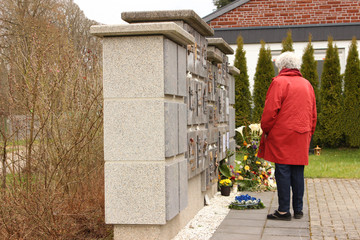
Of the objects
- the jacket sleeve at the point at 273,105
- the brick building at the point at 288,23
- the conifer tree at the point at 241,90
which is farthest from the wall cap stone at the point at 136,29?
the brick building at the point at 288,23

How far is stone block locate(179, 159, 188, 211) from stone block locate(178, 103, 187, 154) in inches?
5.6

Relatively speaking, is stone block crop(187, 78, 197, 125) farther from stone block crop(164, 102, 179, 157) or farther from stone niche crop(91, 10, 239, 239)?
stone niche crop(91, 10, 239, 239)

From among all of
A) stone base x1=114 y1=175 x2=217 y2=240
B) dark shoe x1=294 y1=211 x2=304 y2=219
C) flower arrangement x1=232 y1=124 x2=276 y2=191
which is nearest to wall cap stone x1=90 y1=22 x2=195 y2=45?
stone base x1=114 y1=175 x2=217 y2=240

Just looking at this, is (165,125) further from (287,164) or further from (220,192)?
(220,192)

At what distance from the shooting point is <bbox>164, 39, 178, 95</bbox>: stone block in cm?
450

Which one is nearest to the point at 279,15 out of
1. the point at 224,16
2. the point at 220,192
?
the point at 224,16

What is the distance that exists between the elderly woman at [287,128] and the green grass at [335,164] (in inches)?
161

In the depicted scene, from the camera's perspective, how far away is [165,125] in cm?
447

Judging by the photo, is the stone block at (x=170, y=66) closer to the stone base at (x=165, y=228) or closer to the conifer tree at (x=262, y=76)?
the stone base at (x=165, y=228)

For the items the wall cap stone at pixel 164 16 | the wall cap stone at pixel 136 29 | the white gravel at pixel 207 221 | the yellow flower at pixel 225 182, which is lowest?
the white gravel at pixel 207 221

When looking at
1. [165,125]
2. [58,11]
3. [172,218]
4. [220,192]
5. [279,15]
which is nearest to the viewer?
[165,125]

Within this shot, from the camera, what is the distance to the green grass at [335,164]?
32.7 feet

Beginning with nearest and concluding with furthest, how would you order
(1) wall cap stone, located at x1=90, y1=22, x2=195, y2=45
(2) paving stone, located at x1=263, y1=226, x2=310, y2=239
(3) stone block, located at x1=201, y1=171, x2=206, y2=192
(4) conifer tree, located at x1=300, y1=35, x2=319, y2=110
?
1. (1) wall cap stone, located at x1=90, y1=22, x2=195, y2=45
2. (2) paving stone, located at x1=263, y1=226, x2=310, y2=239
3. (3) stone block, located at x1=201, y1=171, x2=206, y2=192
4. (4) conifer tree, located at x1=300, y1=35, x2=319, y2=110

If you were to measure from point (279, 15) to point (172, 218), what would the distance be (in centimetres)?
1283
